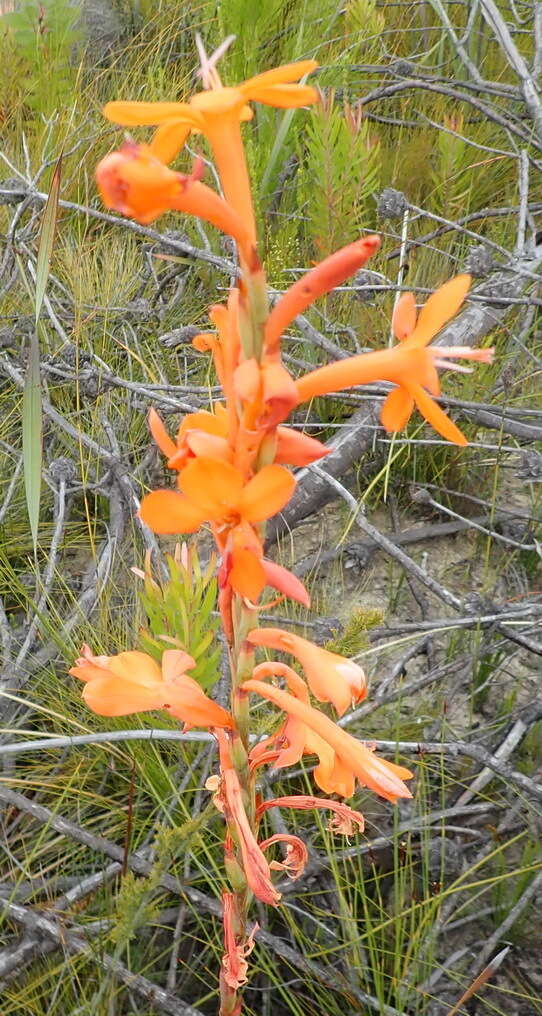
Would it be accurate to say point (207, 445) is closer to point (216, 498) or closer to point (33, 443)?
point (216, 498)

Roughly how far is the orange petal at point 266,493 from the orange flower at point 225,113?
163 mm

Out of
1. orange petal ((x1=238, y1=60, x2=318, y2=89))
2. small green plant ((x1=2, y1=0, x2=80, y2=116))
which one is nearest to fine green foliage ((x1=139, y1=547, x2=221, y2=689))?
orange petal ((x1=238, y1=60, x2=318, y2=89))

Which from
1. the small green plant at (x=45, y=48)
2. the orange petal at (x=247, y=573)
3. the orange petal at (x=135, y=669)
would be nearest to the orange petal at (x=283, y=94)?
the orange petal at (x=247, y=573)

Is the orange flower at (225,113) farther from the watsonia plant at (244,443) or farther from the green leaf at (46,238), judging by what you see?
the green leaf at (46,238)

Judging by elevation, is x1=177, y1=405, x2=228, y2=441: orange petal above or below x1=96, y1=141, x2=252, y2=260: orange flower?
→ below

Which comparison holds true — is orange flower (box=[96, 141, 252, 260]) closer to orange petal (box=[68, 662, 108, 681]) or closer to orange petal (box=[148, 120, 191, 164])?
orange petal (box=[148, 120, 191, 164])

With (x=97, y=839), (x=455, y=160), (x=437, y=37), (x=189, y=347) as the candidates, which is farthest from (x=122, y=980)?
(x=437, y=37)

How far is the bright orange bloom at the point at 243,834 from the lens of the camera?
64 cm

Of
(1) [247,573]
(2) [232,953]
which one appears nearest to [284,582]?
(1) [247,573]

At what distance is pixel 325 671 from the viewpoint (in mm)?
610

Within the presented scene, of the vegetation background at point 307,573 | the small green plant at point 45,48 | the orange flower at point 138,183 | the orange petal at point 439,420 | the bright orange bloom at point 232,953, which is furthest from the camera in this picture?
the small green plant at point 45,48

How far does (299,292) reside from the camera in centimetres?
53

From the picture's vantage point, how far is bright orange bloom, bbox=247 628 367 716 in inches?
23.4

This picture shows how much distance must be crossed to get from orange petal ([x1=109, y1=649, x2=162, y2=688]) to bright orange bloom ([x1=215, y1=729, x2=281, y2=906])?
8 centimetres
